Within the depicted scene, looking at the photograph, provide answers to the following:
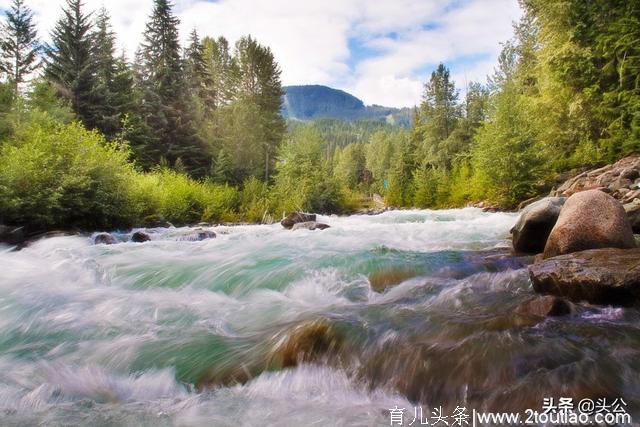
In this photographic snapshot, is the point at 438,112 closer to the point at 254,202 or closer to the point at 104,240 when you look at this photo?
the point at 254,202

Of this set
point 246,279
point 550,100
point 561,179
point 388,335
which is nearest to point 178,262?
point 246,279

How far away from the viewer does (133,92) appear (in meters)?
27.0

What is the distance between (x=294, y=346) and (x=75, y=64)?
95.2 feet

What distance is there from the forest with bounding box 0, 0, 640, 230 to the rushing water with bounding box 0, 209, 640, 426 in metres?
6.02

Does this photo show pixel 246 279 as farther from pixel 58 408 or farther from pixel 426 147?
pixel 426 147

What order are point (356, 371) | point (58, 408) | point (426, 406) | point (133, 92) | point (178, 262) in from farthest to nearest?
point (133, 92) < point (178, 262) < point (356, 371) < point (58, 408) < point (426, 406)

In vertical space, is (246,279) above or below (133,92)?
Answer: below

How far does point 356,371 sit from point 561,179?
1930cm

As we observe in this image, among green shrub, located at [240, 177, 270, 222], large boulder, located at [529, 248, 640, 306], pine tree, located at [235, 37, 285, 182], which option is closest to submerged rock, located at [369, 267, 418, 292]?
large boulder, located at [529, 248, 640, 306]

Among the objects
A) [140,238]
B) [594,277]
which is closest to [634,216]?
[594,277]

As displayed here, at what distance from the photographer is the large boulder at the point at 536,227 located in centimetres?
682

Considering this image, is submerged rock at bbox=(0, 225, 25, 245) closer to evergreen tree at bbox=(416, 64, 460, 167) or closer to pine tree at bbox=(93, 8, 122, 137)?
pine tree at bbox=(93, 8, 122, 137)

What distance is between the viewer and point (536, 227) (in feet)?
22.4

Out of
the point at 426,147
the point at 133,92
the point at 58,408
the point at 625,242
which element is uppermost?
the point at 133,92
